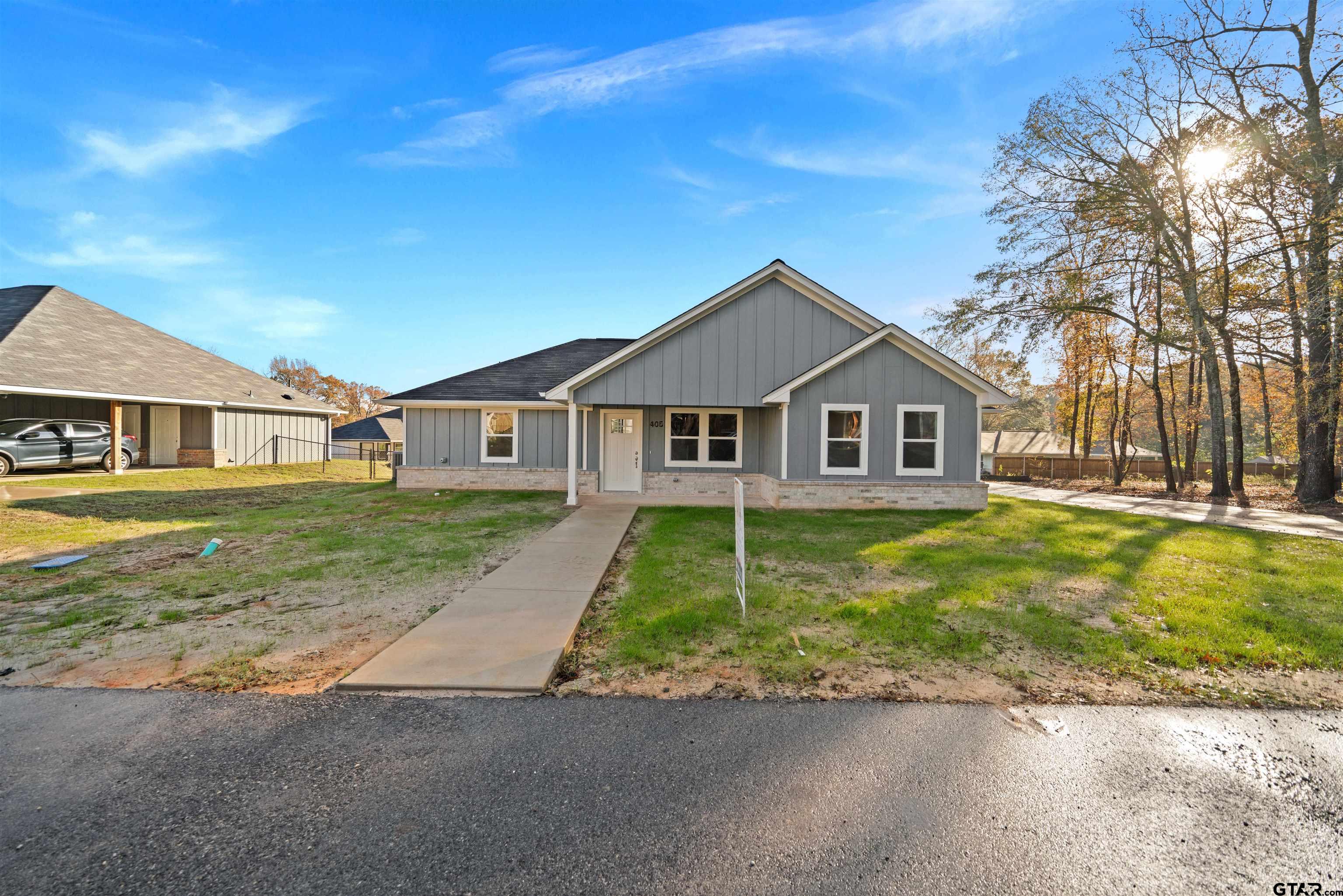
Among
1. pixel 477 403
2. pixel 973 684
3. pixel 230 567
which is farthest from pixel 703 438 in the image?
pixel 973 684

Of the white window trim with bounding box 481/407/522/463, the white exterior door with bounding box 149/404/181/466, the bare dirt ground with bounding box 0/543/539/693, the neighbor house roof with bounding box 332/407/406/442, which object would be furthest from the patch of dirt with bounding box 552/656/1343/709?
the neighbor house roof with bounding box 332/407/406/442

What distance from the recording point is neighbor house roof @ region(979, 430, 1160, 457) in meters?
34.8

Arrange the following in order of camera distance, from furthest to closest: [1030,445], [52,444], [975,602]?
1. [1030,445]
2. [52,444]
3. [975,602]

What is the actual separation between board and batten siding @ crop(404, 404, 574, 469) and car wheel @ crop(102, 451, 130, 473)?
416 inches

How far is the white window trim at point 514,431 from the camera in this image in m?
15.7

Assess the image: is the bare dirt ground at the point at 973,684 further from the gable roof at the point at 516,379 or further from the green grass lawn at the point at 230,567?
the gable roof at the point at 516,379

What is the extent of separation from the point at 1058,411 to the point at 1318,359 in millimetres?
20510

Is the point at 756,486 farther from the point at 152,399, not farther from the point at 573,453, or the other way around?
the point at 152,399

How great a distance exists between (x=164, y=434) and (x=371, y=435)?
537 inches

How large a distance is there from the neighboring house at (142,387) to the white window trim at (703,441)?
1712 cm

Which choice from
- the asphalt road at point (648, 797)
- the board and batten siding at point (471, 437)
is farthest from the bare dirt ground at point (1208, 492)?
the board and batten siding at point (471, 437)

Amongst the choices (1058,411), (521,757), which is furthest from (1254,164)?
(1058,411)

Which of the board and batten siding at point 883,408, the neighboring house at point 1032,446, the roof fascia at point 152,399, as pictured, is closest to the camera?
the board and batten siding at point 883,408

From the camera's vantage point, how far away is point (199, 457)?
20578 millimetres
